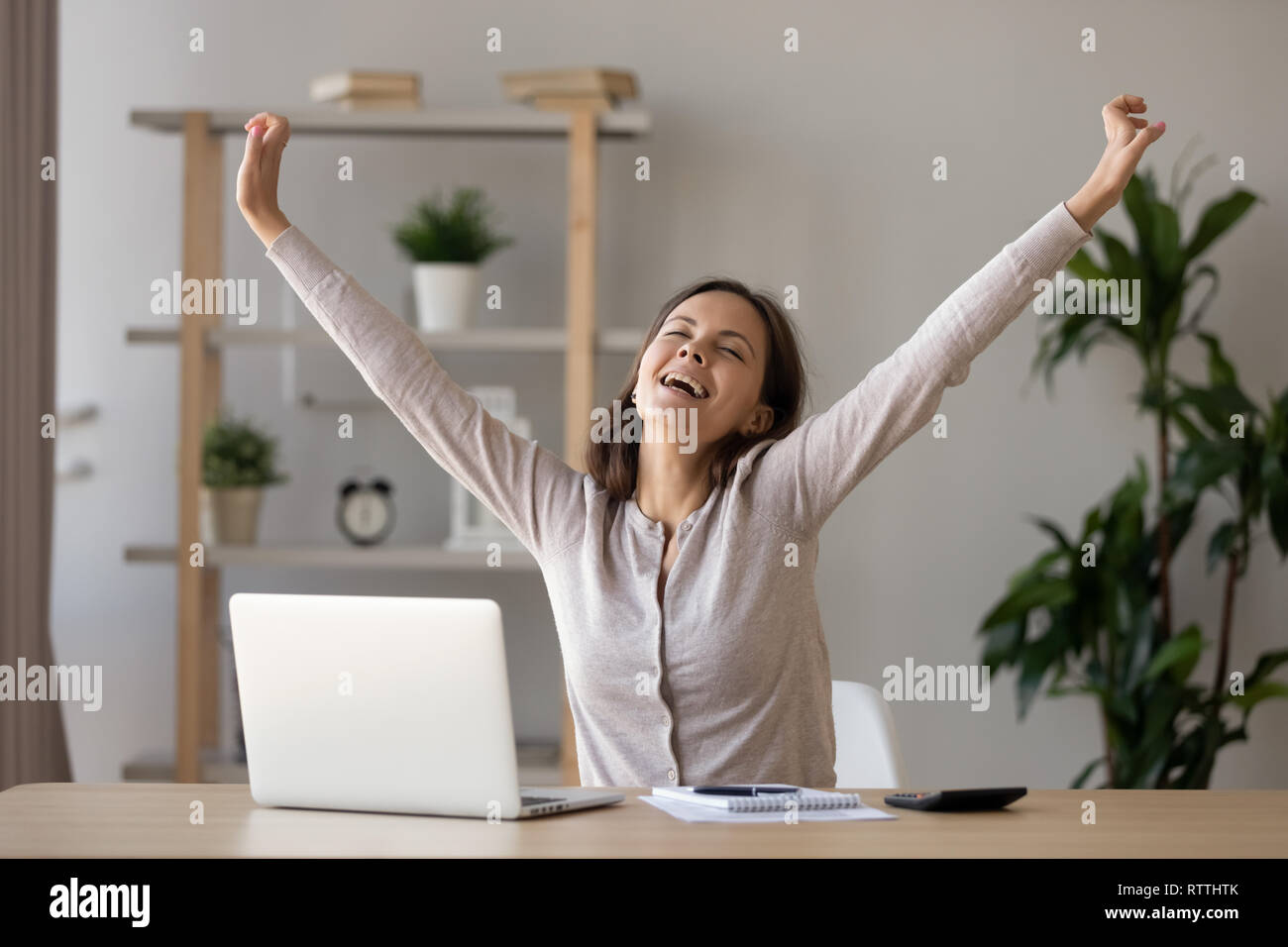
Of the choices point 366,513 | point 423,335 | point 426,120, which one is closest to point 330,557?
point 366,513

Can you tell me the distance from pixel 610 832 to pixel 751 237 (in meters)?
2.43

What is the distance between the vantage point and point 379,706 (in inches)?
49.7

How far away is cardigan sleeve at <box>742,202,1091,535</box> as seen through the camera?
1480mm

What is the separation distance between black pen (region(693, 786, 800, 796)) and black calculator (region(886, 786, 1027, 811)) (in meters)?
0.11

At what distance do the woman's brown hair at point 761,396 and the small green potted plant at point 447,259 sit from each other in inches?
52.0

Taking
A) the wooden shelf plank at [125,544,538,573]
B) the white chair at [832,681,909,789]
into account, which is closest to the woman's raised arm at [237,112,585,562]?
the white chair at [832,681,909,789]

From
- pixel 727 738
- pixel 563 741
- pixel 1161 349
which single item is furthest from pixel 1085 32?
pixel 727 738

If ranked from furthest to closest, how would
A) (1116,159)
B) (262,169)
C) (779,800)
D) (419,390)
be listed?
(419,390)
(262,169)
(1116,159)
(779,800)

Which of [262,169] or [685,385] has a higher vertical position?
[262,169]

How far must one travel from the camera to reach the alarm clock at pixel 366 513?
325 cm

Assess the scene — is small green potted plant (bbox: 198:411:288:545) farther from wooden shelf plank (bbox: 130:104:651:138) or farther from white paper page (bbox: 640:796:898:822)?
white paper page (bbox: 640:796:898:822)

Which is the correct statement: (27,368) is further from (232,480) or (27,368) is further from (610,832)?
(610,832)

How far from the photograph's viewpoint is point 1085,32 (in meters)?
3.43

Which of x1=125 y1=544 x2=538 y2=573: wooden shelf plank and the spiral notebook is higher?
x1=125 y1=544 x2=538 y2=573: wooden shelf plank
